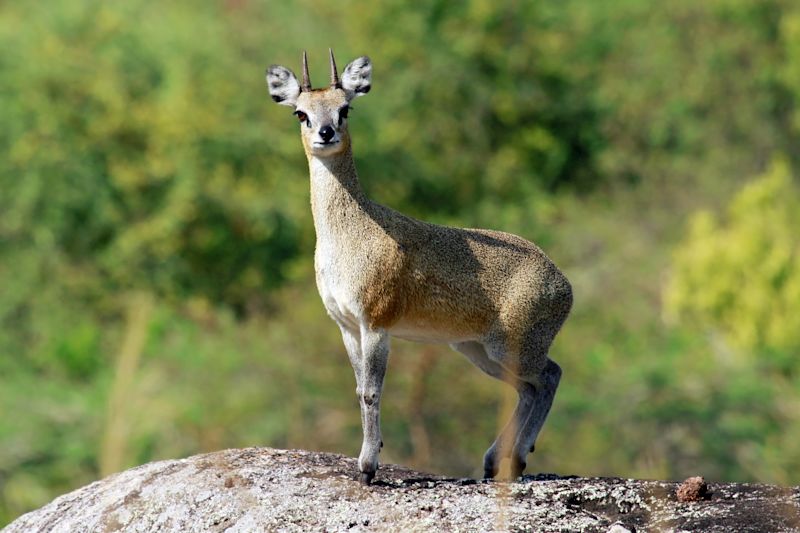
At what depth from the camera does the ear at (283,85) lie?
34.0 ft

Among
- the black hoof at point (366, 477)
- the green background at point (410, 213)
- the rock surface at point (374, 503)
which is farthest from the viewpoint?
the green background at point (410, 213)

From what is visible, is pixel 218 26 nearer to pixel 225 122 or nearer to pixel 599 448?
pixel 225 122

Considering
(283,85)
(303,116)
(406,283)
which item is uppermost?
(283,85)

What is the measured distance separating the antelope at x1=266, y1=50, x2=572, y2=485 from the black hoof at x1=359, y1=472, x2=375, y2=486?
0.11ft

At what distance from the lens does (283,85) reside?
1044 cm

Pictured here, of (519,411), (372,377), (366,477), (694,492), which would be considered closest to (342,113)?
(372,377)

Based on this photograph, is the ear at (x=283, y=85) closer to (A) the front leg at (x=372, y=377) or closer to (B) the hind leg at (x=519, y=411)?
(A) the front leg at (x=372, y=377)

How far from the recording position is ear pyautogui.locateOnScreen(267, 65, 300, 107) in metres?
10.4

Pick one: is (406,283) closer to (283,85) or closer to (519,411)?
(519,411)

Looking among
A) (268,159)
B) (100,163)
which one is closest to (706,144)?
(268,159)

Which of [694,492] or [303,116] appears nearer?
[694,492]

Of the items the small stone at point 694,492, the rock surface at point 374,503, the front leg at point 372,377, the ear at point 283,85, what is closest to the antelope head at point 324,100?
the ear at point 283,85

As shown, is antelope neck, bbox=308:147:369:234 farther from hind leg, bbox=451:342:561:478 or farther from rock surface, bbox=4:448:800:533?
rock surface, bbox=4:448:800:533

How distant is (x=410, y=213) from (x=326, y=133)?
3396 centimetres
